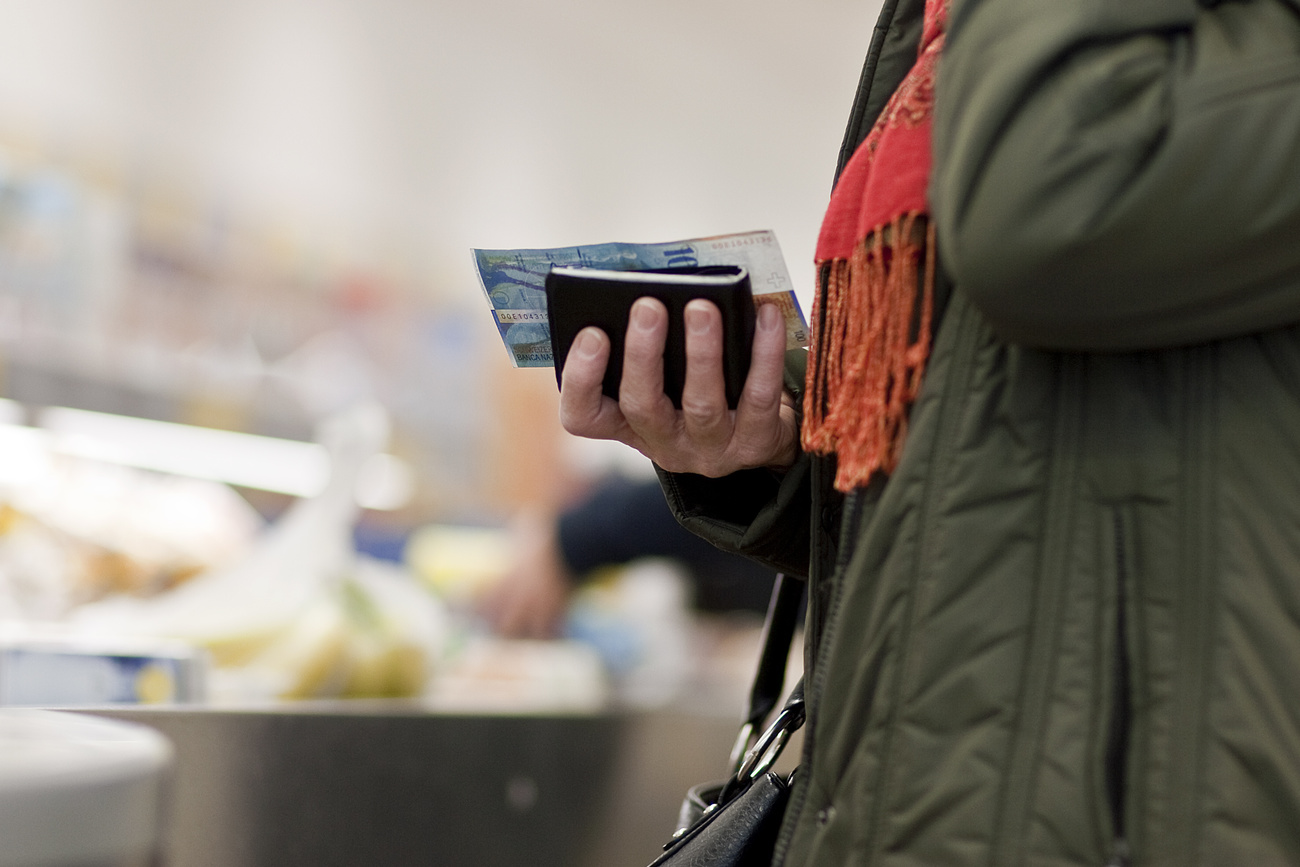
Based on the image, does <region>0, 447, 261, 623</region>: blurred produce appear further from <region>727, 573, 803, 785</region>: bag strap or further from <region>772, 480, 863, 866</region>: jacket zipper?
<region>772, 480, 863, 866</region>: jacket zipper

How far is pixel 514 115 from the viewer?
148 inches

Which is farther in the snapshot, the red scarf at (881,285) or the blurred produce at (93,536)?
the blurred produce at (93,536)

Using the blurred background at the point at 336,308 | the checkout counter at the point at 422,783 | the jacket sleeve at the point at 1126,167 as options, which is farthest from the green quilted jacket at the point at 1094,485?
the blurred background at the point at 336,308

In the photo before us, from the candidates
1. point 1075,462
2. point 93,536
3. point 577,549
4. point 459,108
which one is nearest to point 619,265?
point 1075,462

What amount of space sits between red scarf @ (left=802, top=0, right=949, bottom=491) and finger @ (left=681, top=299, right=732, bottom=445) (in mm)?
77

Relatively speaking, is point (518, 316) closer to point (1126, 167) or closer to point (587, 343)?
point (587, 343)

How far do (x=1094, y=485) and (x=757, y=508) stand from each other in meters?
0.36

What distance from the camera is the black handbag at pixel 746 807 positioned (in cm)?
67

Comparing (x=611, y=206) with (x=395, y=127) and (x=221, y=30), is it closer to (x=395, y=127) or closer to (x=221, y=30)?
(x=395, y=127)

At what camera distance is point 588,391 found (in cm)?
76

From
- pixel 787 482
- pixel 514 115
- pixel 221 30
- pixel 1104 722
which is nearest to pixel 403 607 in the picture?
pixel 787 482

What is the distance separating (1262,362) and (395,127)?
3.26m

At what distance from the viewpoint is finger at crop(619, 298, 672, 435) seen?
2.32ft

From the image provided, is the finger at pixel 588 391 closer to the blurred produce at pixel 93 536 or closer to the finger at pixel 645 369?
the finger at pixel 645 369
